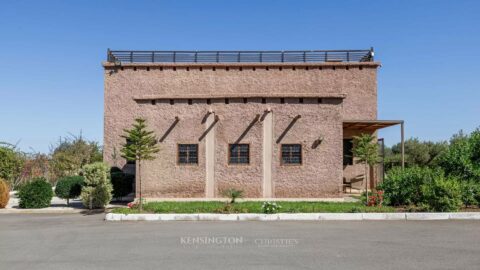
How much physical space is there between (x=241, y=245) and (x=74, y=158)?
21971 mm

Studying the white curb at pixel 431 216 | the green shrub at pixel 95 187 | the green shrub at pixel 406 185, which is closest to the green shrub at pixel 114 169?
the green shrub at pixel 95 187

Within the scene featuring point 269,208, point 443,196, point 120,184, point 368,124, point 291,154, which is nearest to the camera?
point 269,208

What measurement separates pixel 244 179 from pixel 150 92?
992 centimetres

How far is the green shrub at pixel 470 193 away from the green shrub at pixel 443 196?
0.70 m

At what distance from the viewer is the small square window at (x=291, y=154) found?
15.7m

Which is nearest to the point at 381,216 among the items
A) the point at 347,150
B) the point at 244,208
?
the point at 244,208

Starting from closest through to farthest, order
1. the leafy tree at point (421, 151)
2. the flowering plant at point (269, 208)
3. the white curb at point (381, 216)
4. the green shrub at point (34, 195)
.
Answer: the white curb at point (381, 216), the flowering plant at point (269, 208), the green shrub at point (34, 195), the leafy tree at point (421, 151)

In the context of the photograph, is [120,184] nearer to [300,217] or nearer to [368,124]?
[300,217]

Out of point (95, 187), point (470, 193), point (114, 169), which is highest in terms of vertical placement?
point (114, 169)

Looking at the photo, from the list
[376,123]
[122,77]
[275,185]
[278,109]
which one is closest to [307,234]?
[275,185]

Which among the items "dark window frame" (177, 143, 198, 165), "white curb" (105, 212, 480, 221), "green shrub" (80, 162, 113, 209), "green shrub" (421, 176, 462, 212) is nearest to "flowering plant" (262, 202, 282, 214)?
"white curb" (105, 212, 480, 221)

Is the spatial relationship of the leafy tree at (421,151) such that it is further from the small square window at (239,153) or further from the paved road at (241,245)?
the paved road at (241,245)

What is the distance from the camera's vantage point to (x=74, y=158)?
25594 millimetres

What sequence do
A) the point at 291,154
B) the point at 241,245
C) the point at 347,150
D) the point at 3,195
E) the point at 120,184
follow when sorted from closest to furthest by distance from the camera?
the point at 241,245 → the point at 3,195 → the point at 291,154 → the point at 120,184 → the point at 347,150
